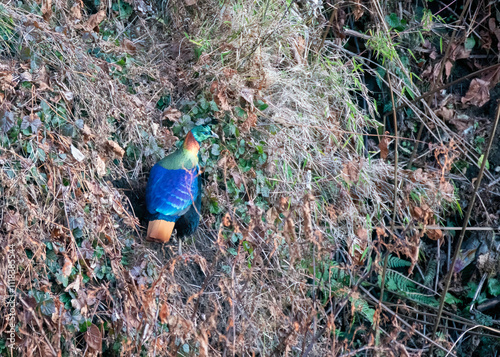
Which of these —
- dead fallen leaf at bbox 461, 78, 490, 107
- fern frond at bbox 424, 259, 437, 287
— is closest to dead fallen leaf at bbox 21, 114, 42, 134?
fern frond at bbox 424, 259, 437, 287

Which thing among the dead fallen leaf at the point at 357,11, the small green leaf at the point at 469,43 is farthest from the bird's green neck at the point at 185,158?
the small green leaf at the point at 469,43

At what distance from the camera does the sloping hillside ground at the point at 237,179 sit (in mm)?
2381

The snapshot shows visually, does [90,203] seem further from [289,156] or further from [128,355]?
[289,156]

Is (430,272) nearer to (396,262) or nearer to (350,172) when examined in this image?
(396,262)

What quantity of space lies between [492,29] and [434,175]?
3.99 feet

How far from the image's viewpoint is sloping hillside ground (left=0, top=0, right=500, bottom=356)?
2.38m

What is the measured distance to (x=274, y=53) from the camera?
3672mm

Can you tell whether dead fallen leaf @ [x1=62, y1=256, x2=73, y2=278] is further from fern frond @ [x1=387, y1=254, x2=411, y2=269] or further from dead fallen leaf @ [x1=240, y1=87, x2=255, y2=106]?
fern frond @ [x1=387, y1=254, x2=411, y2=269]

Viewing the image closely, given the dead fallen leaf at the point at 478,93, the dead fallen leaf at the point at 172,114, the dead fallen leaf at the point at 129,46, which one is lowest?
the dead fallen leaf at the point at 478,93

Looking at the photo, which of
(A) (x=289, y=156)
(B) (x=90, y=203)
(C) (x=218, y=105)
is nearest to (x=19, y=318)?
(B) (x=90, y=203)

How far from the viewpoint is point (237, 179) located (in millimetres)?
3119

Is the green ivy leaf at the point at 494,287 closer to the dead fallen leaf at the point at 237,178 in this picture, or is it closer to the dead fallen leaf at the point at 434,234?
the dead fallen leaf at the point at 434,234

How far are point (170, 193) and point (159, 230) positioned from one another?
0.20 m

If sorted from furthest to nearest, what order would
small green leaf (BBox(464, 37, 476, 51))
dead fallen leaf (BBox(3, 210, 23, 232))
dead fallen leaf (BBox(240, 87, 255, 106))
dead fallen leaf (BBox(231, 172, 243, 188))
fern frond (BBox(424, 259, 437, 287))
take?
small green leaf (BBox(464, 37, 476, 51)) → fern frond (BBox(424, 259, 437, 287)) → dead fallen leaf (BBox(240, 87, 255, 106)) → dead fallen leaf (BBox(231, 172, 243, 188)) → dead fallen leaf (BBox(3, 210, 23, 232))
